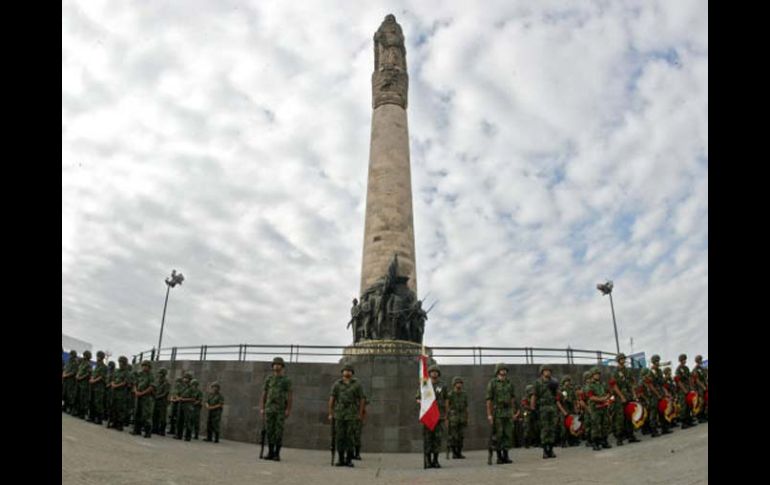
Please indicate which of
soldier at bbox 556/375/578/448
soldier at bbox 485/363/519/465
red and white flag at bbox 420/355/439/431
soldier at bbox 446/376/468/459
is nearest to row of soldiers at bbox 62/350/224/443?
soldier at bbox 446/376/468/459

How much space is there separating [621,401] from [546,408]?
7.57 feet

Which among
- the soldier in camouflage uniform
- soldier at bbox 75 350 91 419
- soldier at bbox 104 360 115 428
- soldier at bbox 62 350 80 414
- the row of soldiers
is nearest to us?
the soldier in camouflage uniform

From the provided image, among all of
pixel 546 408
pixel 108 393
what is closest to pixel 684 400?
pixel 546 408

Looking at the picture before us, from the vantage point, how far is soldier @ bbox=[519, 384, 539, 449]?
13359 millimetres

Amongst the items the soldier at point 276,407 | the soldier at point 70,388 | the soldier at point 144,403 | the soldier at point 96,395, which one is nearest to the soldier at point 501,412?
the soldier at point 276,407

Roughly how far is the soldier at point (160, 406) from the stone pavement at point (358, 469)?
385 cm

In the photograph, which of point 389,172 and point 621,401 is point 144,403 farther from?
point 389,172

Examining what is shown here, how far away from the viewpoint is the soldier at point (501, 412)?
11164 millimetres

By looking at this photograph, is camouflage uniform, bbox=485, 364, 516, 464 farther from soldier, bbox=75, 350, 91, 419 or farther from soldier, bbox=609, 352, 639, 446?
soldier, bbox=75, 350, 91, 419

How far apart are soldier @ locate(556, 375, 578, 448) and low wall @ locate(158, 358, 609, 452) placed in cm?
311

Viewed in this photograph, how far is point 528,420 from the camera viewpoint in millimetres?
14305
